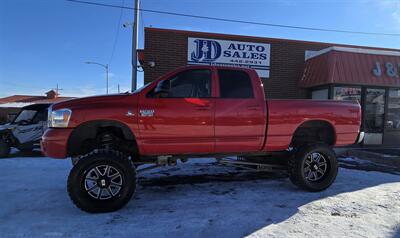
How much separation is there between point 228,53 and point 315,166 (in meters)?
7.25

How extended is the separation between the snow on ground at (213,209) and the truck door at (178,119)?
92cm

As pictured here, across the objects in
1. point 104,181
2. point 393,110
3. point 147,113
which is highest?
point 393,110

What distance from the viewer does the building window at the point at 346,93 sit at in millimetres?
12298

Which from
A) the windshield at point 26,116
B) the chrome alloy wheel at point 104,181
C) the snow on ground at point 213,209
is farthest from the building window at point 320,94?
the windshield at point 26,116

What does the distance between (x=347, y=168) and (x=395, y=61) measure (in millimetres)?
6462

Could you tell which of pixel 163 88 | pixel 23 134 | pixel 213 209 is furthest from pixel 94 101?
pixel 23 134

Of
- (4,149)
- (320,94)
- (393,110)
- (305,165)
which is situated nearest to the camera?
(305,165)

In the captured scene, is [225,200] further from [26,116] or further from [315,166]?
[26,116]

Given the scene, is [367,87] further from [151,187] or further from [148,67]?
[151,187]

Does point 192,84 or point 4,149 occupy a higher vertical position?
point 192,84

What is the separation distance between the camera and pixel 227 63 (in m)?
12.4

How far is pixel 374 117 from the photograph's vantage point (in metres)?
13.1

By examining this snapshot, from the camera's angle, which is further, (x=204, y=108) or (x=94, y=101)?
(x=204, y=108)

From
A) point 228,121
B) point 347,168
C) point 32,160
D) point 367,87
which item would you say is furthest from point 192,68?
point 367,87
